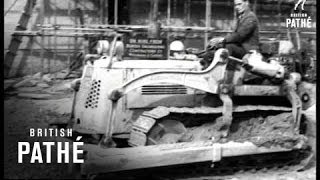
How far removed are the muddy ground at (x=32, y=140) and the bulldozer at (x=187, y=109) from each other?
22 cm

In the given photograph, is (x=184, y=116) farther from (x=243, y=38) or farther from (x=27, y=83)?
(x=27, y=83)

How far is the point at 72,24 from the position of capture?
8914 mm

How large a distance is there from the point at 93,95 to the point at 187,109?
0.79 meters

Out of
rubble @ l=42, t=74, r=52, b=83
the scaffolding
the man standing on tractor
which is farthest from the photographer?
the scaffolding

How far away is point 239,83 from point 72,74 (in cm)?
293

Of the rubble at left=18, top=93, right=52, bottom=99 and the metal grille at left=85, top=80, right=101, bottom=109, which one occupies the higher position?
the metal grille at left=85, top=80, right=101, bottom=109

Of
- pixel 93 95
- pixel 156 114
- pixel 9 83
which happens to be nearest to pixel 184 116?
pixel 156 114

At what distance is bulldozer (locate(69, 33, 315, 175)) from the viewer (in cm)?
402

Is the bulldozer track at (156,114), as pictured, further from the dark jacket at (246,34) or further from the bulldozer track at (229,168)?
the dark jacket at (246,34)

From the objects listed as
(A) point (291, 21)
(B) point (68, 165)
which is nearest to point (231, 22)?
(A) point (291, 21)

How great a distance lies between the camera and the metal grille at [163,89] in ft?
14.0

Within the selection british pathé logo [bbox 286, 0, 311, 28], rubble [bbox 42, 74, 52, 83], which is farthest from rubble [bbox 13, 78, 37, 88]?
british pathé logo [bbox 286, 0, 311, 28]

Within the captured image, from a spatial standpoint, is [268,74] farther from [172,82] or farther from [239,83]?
[172,82]

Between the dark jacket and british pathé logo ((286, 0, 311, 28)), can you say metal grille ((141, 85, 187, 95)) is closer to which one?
the dark jacket
